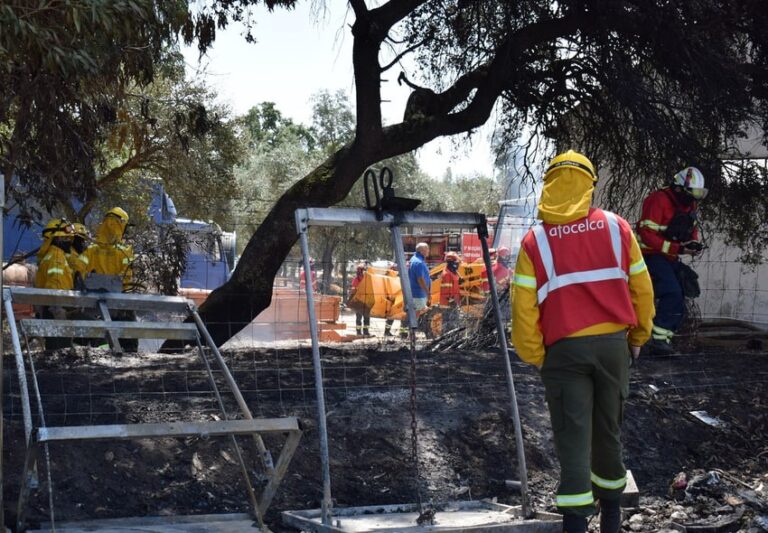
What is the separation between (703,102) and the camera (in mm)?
8797

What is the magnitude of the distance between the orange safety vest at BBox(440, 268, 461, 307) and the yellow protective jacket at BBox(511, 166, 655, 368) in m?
11.5

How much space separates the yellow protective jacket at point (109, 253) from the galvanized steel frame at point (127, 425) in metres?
4.71

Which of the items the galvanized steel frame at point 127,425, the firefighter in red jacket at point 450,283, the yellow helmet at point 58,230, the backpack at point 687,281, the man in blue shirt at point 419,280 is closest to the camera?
the galvanized steel frame at point 127,425

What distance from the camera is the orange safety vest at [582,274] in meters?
4.45

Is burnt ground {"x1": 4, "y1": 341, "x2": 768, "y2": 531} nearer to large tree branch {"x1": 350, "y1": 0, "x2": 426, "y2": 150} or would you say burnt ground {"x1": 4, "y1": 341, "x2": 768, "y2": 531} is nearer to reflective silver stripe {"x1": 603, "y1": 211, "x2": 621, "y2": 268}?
reflective silver stripe {"x1": 603, "y1": 211, "x2": 621, "y2": 268}

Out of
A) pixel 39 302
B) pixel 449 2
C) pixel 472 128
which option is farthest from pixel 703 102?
pixel 39 302

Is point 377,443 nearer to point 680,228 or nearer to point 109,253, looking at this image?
point 680,228

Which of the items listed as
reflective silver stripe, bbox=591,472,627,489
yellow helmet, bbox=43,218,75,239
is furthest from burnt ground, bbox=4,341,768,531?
yellow helmet, bbox=43,218,75,239

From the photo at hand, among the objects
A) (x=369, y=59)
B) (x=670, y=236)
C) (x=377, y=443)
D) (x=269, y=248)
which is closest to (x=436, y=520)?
(x=377, y=443)

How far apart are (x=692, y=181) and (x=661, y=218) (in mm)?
478

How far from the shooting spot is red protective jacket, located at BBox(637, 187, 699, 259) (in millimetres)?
8258

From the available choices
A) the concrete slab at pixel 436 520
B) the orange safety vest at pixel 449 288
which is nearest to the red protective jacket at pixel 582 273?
the concrete slab at pixel 436 520

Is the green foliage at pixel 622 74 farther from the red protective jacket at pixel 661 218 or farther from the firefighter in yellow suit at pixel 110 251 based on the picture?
the firefighter in yellow suit at pixel 110 251

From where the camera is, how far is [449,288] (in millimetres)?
17266
